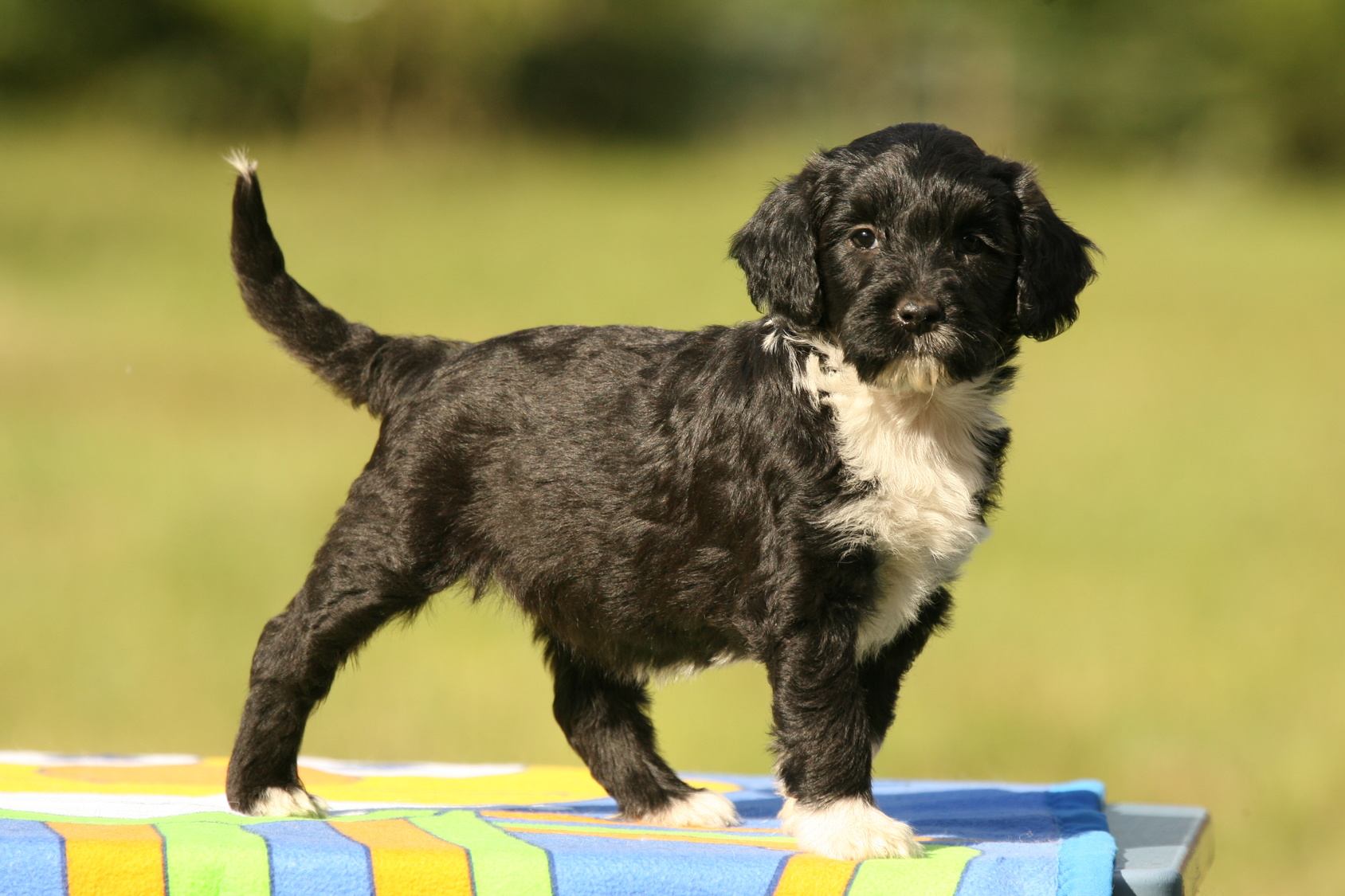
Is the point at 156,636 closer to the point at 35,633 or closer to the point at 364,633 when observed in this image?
the point at 35,633

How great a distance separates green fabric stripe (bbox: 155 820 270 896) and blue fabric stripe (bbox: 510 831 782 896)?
0.71 m

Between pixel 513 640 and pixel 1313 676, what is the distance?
537 cm

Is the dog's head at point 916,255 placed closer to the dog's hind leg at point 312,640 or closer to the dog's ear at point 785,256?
the dog's ear at point 785,256

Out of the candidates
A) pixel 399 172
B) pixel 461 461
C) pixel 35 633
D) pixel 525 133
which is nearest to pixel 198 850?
pixel 461 461

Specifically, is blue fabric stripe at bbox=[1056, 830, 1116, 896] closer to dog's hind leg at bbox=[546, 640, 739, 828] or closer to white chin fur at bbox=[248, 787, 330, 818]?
dog's hind leg at bbox=[546, 640, 739, 828]

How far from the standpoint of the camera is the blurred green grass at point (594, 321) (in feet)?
28.5

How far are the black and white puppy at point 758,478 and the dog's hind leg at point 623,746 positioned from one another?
1 centimetres

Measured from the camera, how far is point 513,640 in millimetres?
10938

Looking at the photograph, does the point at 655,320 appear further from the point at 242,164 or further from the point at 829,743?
the point at 829,743

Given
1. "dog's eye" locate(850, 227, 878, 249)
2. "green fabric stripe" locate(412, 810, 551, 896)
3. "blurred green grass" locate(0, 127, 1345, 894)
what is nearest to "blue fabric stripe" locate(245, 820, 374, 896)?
"green fabric stripe" locate(412, 810, 551, 896)

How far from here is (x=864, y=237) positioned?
3.89 meters

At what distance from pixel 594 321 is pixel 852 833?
52.2ft

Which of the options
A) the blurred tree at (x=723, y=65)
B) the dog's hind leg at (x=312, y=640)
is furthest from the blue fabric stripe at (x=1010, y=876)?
the blurred tree at (x=723, y=65)

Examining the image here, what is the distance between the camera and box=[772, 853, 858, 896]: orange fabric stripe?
357 cm
